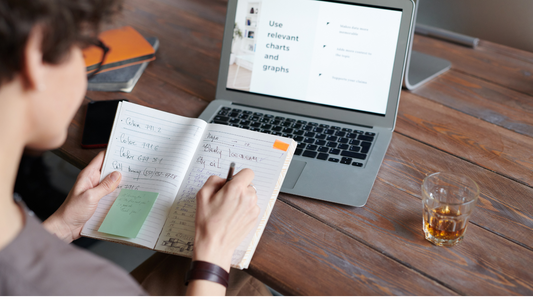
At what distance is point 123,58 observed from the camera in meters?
1.18

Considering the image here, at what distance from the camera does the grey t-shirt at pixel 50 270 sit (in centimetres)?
44

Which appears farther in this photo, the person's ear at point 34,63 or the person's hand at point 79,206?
the person's hand at point 79,206

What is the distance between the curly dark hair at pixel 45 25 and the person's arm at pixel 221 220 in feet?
1.08

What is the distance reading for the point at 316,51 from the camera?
96 centimetres

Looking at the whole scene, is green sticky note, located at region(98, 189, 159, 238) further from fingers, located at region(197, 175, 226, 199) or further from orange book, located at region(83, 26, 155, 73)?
orange book, located at region(83, 26, 155, 73)

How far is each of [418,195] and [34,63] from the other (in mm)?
703

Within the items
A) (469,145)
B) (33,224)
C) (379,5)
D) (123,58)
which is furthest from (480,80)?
(33,224)

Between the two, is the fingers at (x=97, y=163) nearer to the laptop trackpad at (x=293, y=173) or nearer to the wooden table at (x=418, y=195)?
the wooden table at (x=418, y=195)

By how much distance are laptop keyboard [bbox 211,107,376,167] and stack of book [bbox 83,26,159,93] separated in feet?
1.11

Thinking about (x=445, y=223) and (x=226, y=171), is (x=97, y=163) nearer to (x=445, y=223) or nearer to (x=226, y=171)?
(x=226, y=171)

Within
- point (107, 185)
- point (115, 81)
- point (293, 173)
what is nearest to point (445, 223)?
point (293, 173)

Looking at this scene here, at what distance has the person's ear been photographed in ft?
1.43

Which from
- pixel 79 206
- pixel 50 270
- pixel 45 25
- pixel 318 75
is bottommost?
pixel 79 206

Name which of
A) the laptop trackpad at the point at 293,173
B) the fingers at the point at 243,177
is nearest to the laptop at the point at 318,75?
the laptop trackpad at the point at 293,173
